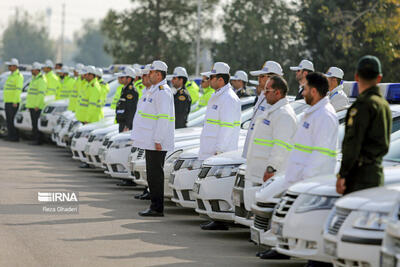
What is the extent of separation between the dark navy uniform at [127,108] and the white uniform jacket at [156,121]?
15.2 ft

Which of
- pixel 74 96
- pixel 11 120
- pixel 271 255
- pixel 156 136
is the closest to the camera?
pixel 271 255

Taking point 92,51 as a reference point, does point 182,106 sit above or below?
below

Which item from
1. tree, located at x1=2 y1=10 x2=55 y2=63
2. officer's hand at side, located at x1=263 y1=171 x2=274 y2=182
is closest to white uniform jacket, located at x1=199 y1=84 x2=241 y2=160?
officer's hand at side, located at x1=263 y1=171 x2=274 y2=182

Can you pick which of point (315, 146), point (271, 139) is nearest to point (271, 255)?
point (271, 139)

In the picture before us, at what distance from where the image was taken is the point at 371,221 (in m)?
6.83

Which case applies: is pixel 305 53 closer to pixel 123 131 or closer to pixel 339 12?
pixel 339 12

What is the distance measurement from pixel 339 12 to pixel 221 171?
18.8 metres

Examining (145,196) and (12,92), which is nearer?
(145,196)

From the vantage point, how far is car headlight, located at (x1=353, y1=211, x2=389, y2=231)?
22.2 feet

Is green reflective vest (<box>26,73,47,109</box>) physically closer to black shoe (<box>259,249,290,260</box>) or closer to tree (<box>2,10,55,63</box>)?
black shoe (<box>259,249,290,260</box>)

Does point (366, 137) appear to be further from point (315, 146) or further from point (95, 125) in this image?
point (95, 125)

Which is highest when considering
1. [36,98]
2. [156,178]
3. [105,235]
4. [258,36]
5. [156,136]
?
[258,36]

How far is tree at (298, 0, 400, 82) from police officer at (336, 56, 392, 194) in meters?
19.9

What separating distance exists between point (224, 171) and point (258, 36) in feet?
91.4
